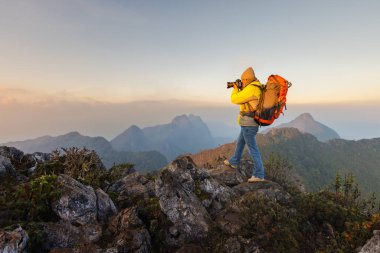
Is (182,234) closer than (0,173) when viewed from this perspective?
Yes

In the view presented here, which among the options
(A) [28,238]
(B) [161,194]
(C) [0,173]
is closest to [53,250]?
(A) [28,238]

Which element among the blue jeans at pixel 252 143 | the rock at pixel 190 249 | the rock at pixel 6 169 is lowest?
the rock at pixel 190 249

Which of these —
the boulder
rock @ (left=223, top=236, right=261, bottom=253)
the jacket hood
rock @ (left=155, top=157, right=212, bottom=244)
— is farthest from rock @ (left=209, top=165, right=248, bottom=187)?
rock @ (left=223, top=236, right=261, bottom=253)

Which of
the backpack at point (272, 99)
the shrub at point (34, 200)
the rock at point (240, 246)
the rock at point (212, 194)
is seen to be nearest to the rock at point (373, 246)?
the rock at point (240, 246)

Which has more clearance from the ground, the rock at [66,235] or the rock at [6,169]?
the rock at [6,169]

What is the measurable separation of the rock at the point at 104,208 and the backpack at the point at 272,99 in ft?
21.8

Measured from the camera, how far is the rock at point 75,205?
8.15m

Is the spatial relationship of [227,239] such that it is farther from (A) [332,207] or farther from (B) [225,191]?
(A) [332,207]

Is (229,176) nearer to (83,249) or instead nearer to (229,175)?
(229,175)

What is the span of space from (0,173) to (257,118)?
34.3 ft

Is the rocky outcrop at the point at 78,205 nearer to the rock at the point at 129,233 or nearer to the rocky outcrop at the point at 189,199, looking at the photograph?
the rock at the point at 129,233

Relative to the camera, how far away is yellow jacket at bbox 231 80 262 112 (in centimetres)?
1107

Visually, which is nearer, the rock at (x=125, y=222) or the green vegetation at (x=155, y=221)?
the rock at (x=125, y=222)

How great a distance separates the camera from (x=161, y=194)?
29.6ft
